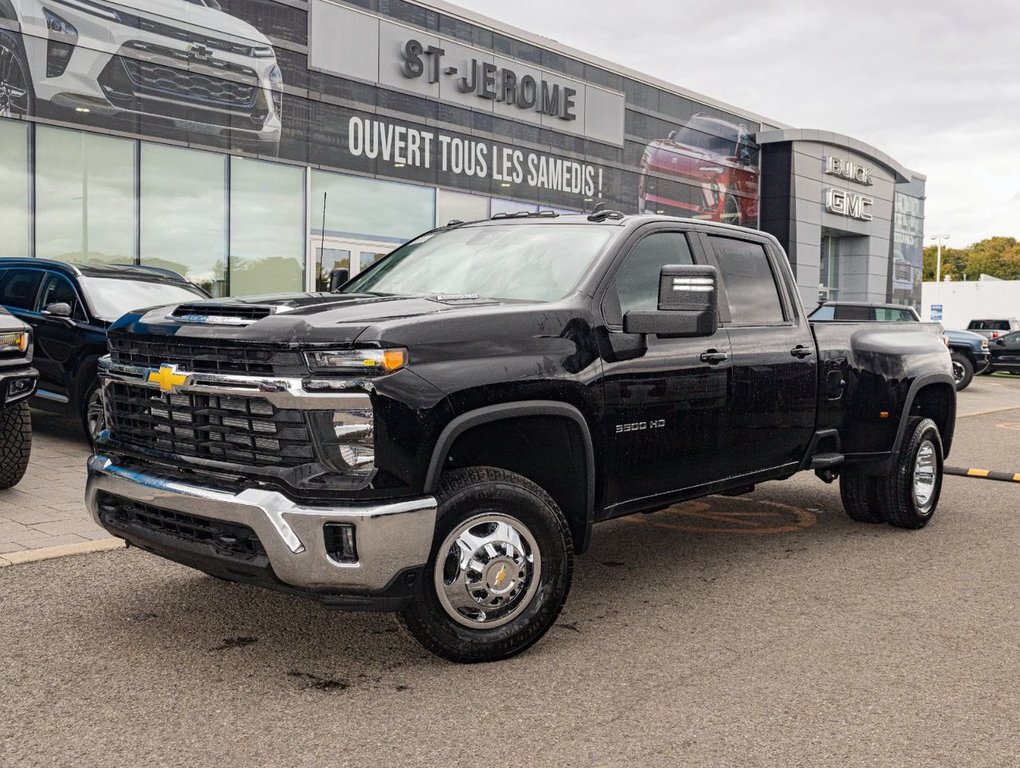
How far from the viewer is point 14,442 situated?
7.33m

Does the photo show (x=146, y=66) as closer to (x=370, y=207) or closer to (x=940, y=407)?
(x=370, y=207)

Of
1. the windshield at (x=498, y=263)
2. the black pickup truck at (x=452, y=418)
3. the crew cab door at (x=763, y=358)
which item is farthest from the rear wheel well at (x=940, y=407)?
the windshield at (x=498, y=263)

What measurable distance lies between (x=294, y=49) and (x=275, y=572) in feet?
58.8

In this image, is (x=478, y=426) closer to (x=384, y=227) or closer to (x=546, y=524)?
(x=546, y=524)

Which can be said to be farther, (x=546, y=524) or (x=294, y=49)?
(x=294, y=49)

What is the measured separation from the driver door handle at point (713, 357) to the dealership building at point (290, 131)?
1347cm

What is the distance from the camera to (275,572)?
3.81 meters

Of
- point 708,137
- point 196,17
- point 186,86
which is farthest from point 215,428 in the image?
point 708,137

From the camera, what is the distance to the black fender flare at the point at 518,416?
4.00 metres

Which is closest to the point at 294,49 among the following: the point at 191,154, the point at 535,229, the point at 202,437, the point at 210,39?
the point at 210,39

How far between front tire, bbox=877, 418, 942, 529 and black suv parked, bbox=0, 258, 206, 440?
6239 mm

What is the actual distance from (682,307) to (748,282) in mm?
1516

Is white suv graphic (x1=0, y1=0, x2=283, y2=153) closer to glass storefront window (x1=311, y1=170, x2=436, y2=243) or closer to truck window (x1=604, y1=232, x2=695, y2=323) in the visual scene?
glass storefront window (x1=311, y1=170, x2=436, y2=243)

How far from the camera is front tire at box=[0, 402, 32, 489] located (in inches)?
285
